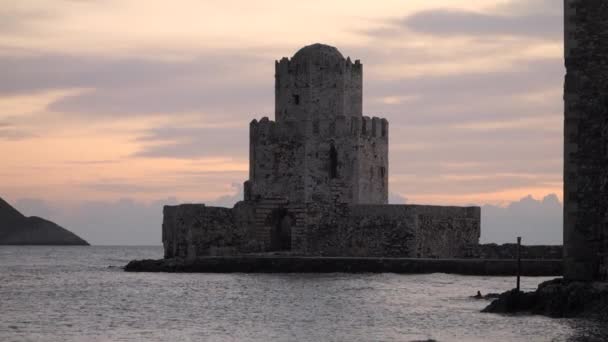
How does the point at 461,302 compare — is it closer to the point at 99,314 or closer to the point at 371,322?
the point at 371,322

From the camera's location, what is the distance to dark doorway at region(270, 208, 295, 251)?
161 feet

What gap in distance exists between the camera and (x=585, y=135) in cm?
2692

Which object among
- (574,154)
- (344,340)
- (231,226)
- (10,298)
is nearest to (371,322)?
(344,340)

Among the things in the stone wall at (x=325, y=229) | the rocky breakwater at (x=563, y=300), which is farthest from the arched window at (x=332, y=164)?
the rocky breakwater at (x=563, y=300)

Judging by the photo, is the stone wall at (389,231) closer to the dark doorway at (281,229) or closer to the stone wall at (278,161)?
the stone wall at (278,161)

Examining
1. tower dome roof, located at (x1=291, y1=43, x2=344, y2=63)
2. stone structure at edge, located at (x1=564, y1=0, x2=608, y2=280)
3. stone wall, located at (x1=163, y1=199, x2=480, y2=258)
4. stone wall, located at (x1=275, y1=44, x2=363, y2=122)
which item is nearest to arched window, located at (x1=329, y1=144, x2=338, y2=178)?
stone wall, located at (x1=275, y1=44, x2=363, y2=122)

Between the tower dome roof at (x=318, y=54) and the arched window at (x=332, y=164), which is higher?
the tower dome roof at (x=318, y=54)

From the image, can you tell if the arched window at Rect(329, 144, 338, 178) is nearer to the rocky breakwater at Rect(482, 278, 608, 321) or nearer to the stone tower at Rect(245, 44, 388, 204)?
the stone tower at Rect(245, 44, 388, 204)

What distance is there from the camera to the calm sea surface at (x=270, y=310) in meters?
26.9

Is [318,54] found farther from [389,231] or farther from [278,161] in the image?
[389,231]

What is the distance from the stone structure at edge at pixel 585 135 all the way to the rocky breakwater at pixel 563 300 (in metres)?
0.48

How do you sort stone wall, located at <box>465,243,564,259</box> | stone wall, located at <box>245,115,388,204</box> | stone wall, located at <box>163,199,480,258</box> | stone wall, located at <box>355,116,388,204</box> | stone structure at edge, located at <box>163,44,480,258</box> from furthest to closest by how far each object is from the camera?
1. stone wall, located at <box>355,116,388,204</box>
2. stone wall, located at <box>245,115,388,204</box>
3. stone structure at edge, located at <box>163,44,480,258</box>
4. stone wall, located at <box>163,199,480,258</box>
5. stone wall, located at <box>465,243,564,259</box>

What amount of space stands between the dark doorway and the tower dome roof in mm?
5463

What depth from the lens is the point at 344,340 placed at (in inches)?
1033
